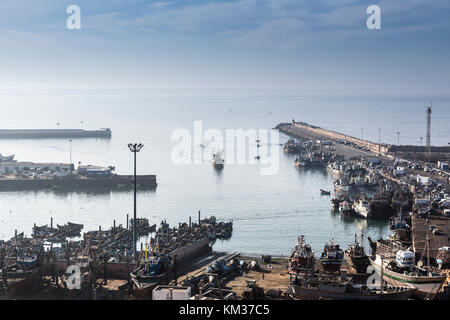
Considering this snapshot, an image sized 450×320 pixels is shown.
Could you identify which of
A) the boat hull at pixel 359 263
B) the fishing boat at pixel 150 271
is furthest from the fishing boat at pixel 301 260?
the fishing boat at pixel 150 271

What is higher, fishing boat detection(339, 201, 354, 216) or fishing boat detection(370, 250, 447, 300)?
fishing boat detection(339, 201, 354, 216)

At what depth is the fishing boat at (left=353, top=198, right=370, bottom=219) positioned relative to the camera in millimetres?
23750

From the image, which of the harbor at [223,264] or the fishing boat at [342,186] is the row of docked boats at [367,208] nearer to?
the harbor at [223,264]

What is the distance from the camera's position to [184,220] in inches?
908

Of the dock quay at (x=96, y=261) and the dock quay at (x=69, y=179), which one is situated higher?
the dock quay at (x=69, y=179)

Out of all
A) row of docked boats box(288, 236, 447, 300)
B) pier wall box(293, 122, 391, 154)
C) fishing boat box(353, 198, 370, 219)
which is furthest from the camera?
pier wall box(293, 122, 391, 154)

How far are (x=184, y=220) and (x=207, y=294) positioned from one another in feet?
40.6

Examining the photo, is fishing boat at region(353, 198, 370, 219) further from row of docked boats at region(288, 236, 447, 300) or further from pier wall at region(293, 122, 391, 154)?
pier wall at region(293, 122, 391, 154)

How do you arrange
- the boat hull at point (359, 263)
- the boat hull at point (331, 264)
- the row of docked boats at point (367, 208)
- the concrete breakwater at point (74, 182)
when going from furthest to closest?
the concrete breakwater at point (74, 182), the row of docked boats at point (367, 208), the boat hull at point (359, 263), the boat hull at point (331, 264)

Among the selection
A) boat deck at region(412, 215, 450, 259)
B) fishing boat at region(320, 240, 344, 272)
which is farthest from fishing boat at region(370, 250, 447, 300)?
boat deck at region(412, 215, 450, 259)

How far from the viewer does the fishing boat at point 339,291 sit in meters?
11.1

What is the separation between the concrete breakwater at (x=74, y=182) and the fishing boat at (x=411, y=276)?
19.2m

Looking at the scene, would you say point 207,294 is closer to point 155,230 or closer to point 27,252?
point 27,252

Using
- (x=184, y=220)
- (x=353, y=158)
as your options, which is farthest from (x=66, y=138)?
(x=184, y=220)
